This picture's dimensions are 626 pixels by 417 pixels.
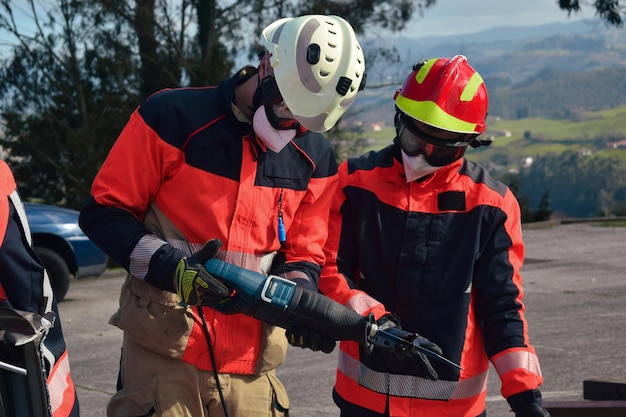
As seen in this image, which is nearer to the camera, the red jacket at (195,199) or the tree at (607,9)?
the red jacket at (195,199)

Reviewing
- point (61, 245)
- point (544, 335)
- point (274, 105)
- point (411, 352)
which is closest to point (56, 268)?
point (61, 245)

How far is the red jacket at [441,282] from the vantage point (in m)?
3.60

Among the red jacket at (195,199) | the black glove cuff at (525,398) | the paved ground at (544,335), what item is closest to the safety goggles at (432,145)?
the red jacket at (195,199)

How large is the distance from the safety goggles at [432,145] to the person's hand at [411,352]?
611 mm

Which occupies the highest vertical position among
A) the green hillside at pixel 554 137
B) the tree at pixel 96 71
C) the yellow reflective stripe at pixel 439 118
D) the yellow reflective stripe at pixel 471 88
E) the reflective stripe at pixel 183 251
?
the yellow reflective stripe at pixel 471 88

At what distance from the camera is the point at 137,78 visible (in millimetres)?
24359

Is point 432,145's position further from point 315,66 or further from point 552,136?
point 552,136

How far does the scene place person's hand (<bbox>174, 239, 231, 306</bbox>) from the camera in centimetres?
310

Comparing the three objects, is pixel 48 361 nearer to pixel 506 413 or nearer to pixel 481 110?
pixel 481 110

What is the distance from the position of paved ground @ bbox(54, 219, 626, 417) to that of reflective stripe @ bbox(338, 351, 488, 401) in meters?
3.20

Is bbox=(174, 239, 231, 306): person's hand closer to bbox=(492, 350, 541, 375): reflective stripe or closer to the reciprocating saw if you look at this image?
the reciprocating saw

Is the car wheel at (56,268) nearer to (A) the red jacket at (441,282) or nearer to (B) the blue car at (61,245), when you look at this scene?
(B) the blue car at (61,245)

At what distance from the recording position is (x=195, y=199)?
333 cm

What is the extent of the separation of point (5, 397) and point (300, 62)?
1513 mm
